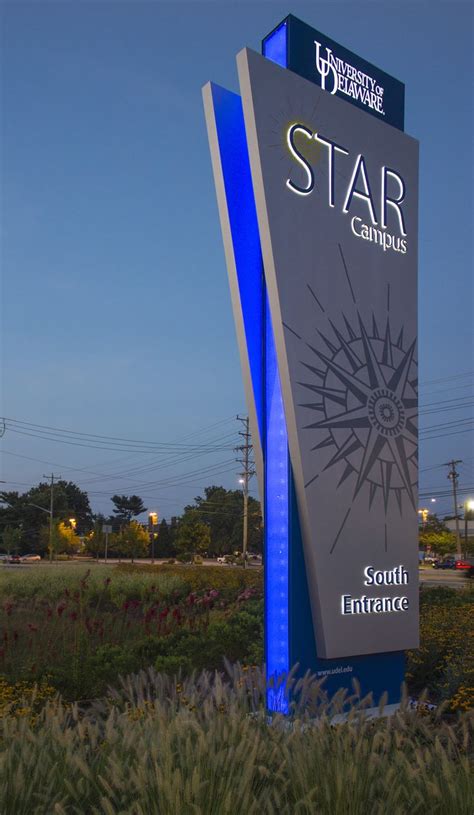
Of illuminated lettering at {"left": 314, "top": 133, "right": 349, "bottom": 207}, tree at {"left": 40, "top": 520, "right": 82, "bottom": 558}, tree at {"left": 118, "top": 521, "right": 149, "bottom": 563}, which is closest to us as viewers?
illuminated lettering at {"left": 314, "top": 133, "right": 349, "bottom": 207}

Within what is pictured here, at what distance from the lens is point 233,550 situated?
339 ft

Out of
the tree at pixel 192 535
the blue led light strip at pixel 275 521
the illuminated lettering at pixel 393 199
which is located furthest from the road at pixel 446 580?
the tree at pixel 192 535

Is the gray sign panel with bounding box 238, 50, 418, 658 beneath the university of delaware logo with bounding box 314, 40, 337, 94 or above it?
beneath

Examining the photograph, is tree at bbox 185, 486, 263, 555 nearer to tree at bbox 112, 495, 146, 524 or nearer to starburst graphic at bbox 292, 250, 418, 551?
tree at bbox 112, 495, 146, 524

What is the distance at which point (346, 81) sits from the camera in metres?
10.5

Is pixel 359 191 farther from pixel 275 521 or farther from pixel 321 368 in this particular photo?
pixel 275 521

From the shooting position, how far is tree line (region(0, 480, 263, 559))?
83875mm

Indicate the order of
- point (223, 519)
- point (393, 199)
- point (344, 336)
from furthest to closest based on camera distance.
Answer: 1. point (223, 519)
2. point (393, 199)
3. point (344, 336)

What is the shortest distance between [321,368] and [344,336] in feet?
2.30

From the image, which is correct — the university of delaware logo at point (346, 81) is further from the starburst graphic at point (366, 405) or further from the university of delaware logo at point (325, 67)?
the starburst graphic at point (366, 405)

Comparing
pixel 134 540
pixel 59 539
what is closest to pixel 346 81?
pixel 134 540

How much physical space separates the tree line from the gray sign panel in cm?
6805

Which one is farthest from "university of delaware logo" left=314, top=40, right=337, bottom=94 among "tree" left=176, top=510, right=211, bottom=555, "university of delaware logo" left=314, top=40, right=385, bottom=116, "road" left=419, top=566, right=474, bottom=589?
"tree" left=176, top=510, right=211, bottom=555

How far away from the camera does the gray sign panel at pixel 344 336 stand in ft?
29.6
